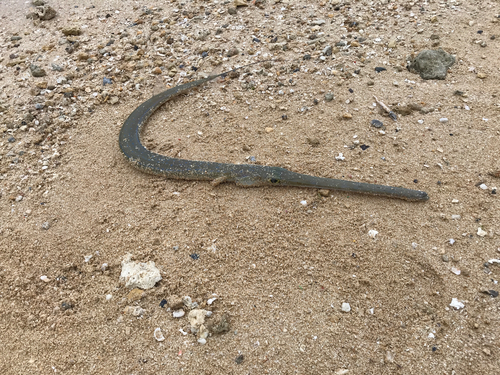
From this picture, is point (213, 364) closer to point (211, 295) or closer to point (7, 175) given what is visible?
point (211, 295)

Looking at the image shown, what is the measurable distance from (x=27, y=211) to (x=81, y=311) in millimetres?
1516

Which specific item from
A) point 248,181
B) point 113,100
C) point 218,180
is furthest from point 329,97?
point 113,100

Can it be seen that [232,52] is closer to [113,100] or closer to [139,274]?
[113,100]

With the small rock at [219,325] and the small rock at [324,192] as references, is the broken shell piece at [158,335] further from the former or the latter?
the small rock at [324,192]

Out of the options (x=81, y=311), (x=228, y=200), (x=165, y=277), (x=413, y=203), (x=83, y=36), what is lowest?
(x=81, y=311)

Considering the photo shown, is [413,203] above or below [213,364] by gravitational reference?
above

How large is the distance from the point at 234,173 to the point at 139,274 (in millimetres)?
1425

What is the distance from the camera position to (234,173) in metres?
3.58

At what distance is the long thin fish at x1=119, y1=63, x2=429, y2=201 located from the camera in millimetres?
3289

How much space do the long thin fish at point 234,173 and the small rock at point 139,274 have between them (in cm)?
111

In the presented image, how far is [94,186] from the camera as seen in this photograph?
12.4 ft

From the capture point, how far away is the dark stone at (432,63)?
4.24 m

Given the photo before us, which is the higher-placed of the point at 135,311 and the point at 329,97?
the point at 329,97

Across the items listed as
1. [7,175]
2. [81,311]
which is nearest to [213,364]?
[81,311]
